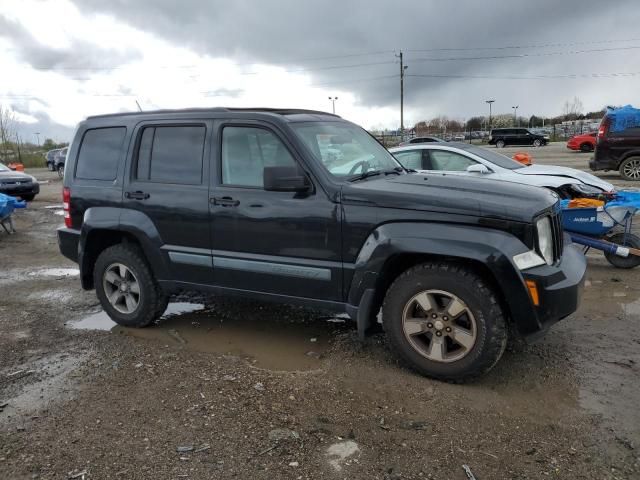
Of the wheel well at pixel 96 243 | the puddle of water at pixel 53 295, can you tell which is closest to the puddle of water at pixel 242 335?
the wheel well at pixel 96 243

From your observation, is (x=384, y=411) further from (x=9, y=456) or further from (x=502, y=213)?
(x=9, y=456)

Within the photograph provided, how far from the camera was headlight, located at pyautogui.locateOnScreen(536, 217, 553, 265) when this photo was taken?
364 centimetres

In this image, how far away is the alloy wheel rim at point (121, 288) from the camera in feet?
16.8

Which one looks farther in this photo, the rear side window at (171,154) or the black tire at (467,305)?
the rear side window at (171,154)

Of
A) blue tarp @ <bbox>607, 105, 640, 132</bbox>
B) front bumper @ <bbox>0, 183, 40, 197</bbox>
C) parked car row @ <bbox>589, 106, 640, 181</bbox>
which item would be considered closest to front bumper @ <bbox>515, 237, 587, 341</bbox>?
parked car row @ <bbox>589, 106, 640, 181</bbox>

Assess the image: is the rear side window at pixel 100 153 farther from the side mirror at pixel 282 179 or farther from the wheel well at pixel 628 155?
the wheel well at pixel 628 155

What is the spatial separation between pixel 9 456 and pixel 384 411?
2.23 m

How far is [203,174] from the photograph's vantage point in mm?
4531

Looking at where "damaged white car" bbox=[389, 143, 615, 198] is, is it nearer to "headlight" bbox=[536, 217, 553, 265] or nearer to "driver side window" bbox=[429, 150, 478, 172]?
"driver side window" bbox=[429, 150, 478, 172]

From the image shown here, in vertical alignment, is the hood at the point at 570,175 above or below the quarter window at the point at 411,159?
below

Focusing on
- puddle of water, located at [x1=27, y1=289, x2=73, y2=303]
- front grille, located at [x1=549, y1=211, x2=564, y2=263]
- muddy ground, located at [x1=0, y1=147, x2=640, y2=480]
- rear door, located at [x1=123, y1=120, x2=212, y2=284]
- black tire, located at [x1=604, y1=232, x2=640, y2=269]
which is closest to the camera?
muddy ground, located at [x1=0, y1=147, x2=640, y2=480]

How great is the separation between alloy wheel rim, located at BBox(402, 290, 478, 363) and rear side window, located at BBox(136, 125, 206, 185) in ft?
6.89

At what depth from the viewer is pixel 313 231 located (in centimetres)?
404

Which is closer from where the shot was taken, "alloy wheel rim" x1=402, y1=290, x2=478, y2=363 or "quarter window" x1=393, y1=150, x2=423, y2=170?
"alloy wheel rim" x1=402, y1=290, x2=478, y2=363
